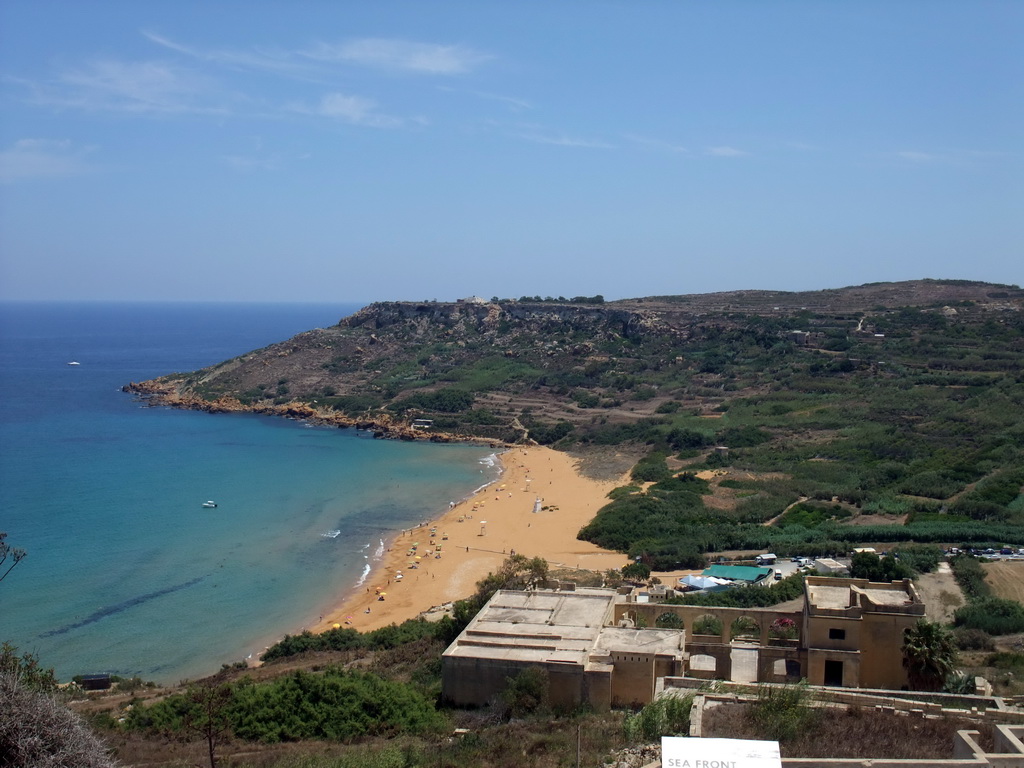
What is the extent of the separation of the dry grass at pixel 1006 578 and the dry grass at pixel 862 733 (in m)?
14.9

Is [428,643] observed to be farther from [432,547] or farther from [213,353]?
[213,353]

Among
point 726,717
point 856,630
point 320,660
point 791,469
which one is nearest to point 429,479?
point 791,469

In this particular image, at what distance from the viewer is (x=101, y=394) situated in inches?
3310

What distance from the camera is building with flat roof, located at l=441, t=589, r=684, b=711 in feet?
56.5

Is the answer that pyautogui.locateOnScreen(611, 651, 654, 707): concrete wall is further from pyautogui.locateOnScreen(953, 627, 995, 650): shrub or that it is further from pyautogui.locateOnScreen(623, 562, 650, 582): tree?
pyautogui.locateOnScreen(623, 562, 650, 582): tree

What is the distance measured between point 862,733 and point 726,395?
5593 centimetres

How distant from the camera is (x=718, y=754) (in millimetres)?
9266

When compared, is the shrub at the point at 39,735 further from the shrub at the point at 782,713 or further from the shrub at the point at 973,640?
the shrub at the point at 973,640

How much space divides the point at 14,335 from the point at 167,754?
171m

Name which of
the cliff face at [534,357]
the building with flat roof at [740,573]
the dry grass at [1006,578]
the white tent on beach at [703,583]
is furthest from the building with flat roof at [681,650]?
the cliff face at [534,357]

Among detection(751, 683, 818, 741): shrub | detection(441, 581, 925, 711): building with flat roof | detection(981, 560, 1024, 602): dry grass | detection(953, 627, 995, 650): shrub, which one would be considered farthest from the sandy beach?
detection(751, 683, 818, 741): shrub

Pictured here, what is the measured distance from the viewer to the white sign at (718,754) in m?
9.11

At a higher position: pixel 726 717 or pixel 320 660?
pixel 726 717

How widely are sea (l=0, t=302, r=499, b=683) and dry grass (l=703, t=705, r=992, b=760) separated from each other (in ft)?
58.2
